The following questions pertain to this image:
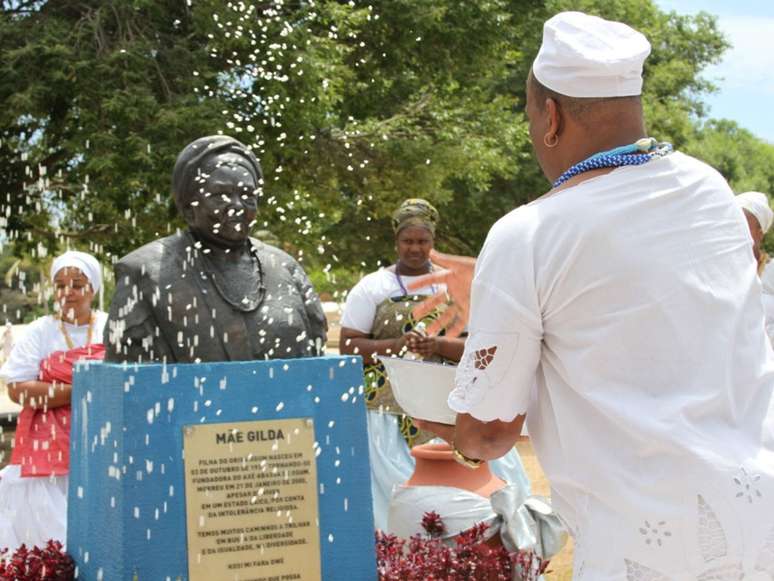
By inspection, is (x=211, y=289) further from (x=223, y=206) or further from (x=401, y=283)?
(x=401, y=283)

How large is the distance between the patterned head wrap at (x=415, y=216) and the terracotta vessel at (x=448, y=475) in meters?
1.94

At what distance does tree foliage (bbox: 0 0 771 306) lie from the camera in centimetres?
1177

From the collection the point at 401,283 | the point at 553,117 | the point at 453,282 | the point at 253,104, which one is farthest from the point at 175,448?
the point at 253,104

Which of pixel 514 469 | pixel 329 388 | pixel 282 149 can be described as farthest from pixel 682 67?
pixel 329 388

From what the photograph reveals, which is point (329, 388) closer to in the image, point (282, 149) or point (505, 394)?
point (505, 394)

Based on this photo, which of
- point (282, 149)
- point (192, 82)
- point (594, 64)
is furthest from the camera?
point (282, 149)

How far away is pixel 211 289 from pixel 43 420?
2.09 metres

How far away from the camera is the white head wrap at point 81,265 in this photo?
6.15 metres

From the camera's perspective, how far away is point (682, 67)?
89.5 feet

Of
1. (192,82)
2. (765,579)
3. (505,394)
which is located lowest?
(765,579)

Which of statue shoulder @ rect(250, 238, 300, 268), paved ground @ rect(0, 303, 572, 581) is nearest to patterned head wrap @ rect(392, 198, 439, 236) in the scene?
paved ground @ rect(0, 303, 572, 581)

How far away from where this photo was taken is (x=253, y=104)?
42.3ft

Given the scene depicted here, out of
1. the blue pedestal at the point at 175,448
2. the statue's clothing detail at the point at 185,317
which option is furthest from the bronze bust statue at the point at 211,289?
the blue pedestal at the point at 175,448

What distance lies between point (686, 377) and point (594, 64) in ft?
2.09
